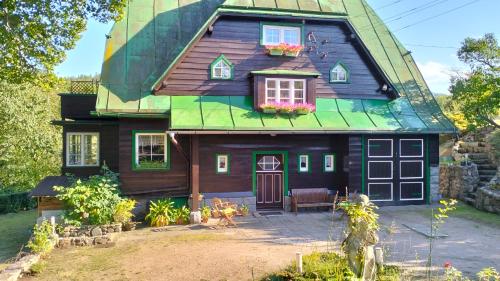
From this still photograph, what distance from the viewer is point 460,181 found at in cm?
1734

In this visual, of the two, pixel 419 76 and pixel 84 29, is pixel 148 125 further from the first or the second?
pixel 419 76

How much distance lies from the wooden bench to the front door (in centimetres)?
73

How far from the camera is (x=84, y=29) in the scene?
1407 centimetres

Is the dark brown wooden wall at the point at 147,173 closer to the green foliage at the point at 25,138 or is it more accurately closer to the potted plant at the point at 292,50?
the potted plant at the point at 292,50

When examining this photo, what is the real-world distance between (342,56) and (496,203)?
8409mm

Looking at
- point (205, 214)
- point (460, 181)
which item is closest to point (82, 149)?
point (205, 214)

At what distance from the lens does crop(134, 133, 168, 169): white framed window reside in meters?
14.4

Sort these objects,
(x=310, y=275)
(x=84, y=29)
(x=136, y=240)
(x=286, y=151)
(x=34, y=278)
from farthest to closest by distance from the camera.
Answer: (x=286, y=151), (x=84, y=29), (x=136, y=240), (x=34, y=278), (x=310, y=275)

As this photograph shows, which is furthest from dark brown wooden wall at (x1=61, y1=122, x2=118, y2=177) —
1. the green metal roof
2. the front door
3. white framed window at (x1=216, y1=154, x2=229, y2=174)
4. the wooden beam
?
the front door

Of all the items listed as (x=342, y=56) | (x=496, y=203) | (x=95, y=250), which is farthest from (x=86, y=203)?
(x=496, y=203)

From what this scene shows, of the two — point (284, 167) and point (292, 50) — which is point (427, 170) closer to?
point (284, 167)

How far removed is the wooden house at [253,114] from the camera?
47.2ft

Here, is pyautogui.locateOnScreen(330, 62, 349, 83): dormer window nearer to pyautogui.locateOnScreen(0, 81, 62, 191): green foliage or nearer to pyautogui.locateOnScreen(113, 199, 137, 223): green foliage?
pyautogui.locateOnScreen(113, 199, 137, 223): green foliage

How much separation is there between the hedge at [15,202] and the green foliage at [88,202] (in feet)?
37.3
